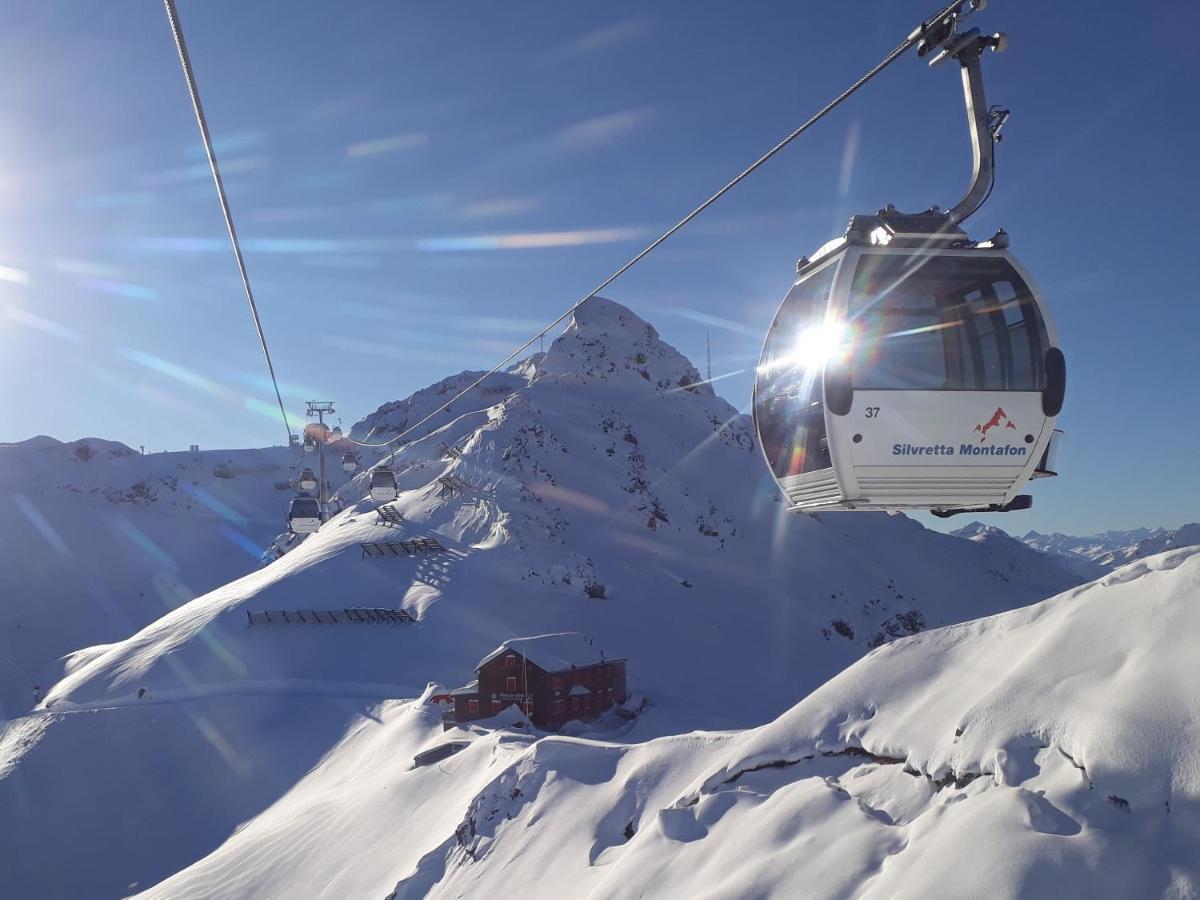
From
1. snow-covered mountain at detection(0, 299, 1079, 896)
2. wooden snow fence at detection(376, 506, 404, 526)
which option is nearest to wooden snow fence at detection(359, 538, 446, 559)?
snow-covered mountain at detection(0, 299, 1079, 896)

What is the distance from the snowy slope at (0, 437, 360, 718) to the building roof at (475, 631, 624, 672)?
37199mm

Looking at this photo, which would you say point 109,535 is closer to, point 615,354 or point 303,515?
point 615,354

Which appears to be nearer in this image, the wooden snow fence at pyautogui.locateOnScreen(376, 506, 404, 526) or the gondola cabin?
the gondola cabin

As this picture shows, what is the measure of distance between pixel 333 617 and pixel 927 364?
145ft

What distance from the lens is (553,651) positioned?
3659 cm

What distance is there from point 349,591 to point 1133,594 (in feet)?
156

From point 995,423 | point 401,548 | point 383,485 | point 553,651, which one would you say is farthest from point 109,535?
point 995,423

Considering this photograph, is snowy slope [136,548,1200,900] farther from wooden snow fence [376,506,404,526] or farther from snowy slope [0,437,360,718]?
snowy slope [0,437,360,718]

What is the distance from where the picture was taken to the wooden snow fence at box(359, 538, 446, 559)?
172 ft

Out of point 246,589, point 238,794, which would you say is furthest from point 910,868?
point 246,589

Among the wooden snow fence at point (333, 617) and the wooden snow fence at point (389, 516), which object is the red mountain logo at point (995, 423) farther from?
the wooden snow fence at point (389, 516)

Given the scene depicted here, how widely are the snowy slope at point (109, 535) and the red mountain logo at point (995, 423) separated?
60954 mm

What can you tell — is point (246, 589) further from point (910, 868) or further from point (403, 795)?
point (910, 868)

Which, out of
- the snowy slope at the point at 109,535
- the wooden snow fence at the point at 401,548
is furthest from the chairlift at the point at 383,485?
the snowy slope at the point at 109,535
